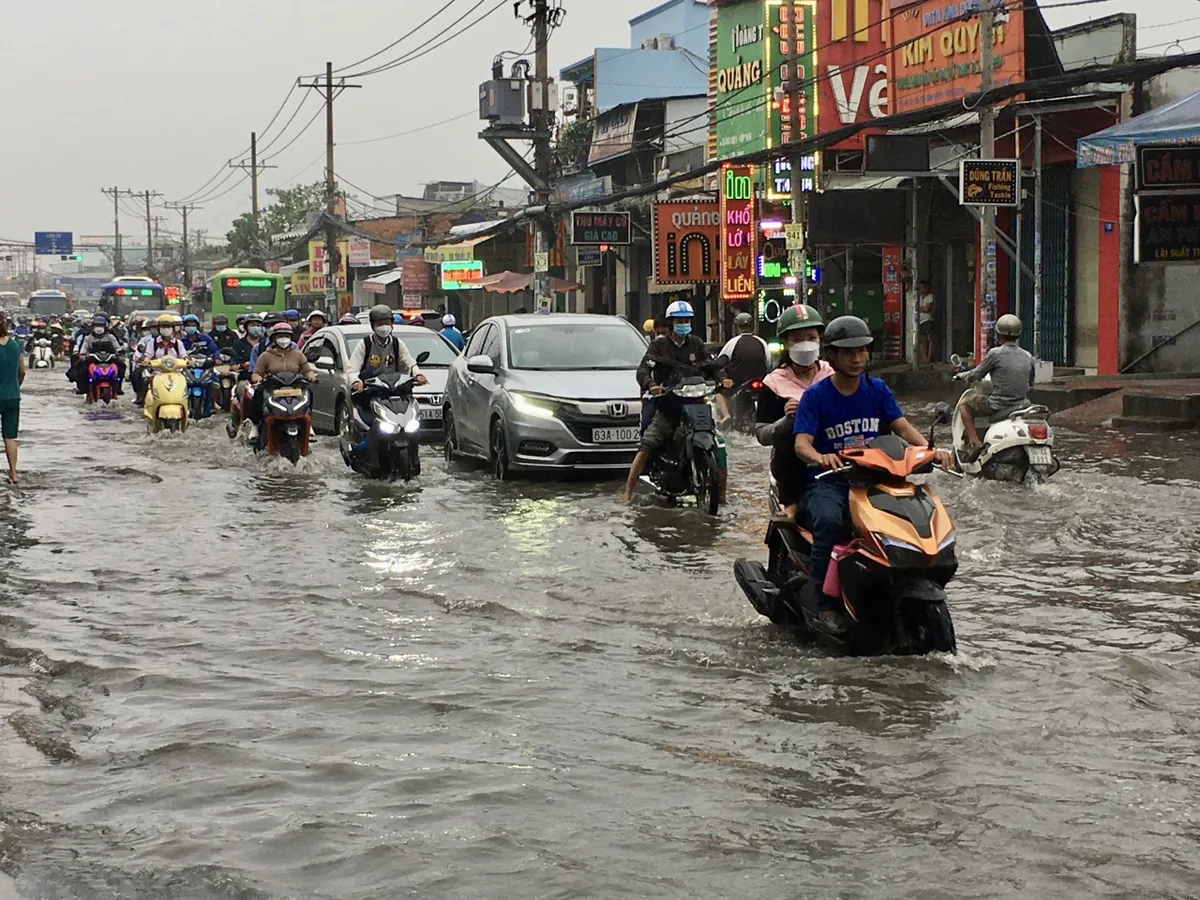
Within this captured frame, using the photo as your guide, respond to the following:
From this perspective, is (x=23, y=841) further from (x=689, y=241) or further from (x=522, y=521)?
(x=689, y=241)

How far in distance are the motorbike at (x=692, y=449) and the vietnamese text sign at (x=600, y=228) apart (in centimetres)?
2296

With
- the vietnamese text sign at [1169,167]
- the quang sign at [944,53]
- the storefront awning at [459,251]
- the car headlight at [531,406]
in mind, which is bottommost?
the car headlight at [531,406]

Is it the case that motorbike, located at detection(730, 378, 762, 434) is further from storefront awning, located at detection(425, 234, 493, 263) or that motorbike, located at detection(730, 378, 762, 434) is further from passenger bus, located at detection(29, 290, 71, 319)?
passenger bus, located at detection(29, 290, 71, 319)

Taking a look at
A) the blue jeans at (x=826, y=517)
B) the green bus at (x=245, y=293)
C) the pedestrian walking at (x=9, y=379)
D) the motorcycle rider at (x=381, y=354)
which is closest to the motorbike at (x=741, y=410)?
the motorcycle rider at (x=381, y=354)

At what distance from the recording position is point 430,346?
66.6 ft

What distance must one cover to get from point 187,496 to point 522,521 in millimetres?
3780

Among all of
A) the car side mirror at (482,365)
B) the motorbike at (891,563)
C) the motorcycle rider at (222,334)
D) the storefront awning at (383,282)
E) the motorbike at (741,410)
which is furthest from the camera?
the storefront awning at (383,282)

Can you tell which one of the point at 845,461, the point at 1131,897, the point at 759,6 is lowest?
the point at 1131,897

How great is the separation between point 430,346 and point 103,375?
38.2 feet

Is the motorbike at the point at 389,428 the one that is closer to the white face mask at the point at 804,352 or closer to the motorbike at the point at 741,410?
the motorbike at the point at 741,410

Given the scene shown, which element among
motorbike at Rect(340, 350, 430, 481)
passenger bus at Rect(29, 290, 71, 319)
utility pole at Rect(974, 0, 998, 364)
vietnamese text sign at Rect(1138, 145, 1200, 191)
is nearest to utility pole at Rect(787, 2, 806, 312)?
utility pole at Rect(974, 0, 998, 364)

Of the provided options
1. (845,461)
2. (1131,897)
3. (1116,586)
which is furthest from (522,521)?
(1131,897)

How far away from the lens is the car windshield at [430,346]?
2016cm

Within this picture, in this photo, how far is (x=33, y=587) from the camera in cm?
987
